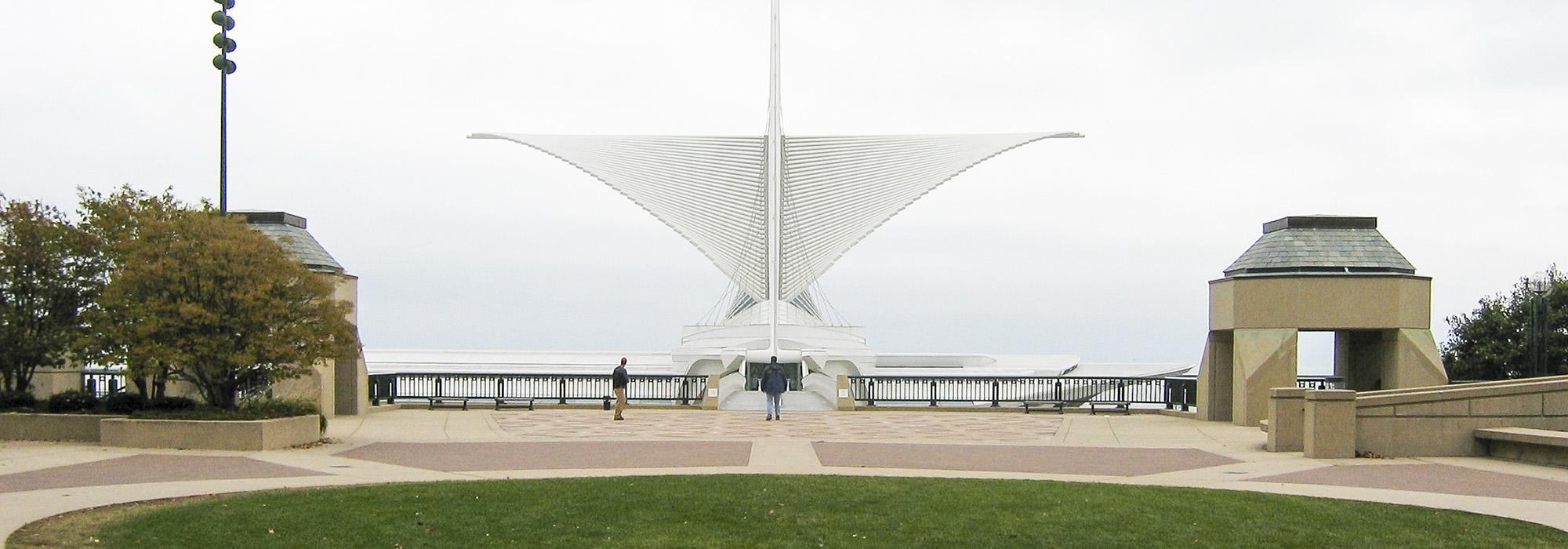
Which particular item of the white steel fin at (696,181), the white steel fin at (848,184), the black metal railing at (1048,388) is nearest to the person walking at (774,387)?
the black metal railing at (1048,388)

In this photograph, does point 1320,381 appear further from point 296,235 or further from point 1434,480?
point 296,235

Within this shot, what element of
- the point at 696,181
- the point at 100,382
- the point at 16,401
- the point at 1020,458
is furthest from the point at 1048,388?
the point at 16,401

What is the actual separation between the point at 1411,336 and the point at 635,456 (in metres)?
15.7

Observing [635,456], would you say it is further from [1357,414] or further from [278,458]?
[1357,414]

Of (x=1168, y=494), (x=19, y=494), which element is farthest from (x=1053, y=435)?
(x=19, y=494)

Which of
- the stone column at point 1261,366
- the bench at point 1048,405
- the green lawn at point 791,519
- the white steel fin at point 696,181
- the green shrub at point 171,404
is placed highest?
the white steel fin at point 696,181

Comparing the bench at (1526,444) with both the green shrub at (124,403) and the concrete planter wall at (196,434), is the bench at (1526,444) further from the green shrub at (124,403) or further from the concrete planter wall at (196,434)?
the green shrub at (124,403)

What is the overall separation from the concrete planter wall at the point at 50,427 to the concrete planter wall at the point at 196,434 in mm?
894

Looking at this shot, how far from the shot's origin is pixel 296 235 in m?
27.7

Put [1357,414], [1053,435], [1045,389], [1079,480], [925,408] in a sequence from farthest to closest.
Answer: [1045,389]
[925,408]
[1053,435]
[1357,414]
[1079,480]

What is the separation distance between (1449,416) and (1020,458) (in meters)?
5.83

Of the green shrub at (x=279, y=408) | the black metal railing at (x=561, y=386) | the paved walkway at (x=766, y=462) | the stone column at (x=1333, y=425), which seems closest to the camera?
the paved walkway at (x=766, y=462)

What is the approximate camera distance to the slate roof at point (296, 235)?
1065 inches

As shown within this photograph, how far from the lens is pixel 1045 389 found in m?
39.8
